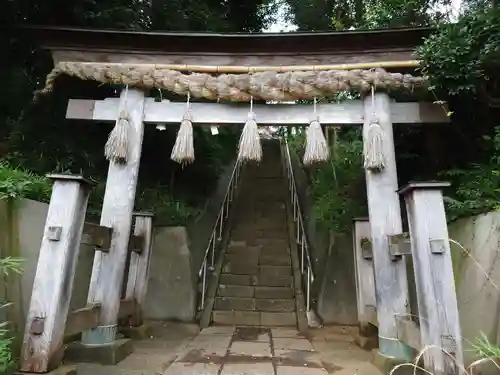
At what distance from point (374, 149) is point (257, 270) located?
10.3 ft

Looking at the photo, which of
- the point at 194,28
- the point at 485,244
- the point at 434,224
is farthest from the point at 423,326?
the point at 194,28

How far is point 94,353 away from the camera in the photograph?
10.9 ft

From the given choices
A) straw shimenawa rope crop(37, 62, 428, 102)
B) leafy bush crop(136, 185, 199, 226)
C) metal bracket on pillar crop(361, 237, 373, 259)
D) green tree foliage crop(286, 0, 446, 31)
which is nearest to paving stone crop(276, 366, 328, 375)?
metal bracket on pillar crop(361, 237, 373, 259)

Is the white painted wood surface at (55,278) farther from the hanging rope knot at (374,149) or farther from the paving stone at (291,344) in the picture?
the hanging rope knot at (374,149)

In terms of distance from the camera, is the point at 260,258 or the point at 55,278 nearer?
the point at 55,278

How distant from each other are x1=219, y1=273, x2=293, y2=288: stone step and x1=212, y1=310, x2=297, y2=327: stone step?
70 cm

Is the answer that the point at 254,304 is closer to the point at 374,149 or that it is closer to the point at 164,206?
the point at 164,206

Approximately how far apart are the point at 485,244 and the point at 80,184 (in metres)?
3.28

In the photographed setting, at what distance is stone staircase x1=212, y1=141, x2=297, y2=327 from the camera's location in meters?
5.13

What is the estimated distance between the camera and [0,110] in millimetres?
5336

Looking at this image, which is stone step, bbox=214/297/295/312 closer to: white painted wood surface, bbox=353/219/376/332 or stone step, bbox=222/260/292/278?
stone step, bbox=222/260/292/278

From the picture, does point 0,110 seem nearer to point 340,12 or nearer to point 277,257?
point 277,257

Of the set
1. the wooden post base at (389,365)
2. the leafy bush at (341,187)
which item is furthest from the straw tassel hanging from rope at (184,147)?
the leafy bush at (341,187)

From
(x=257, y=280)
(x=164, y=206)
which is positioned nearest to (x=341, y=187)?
(x=257, y=280)
